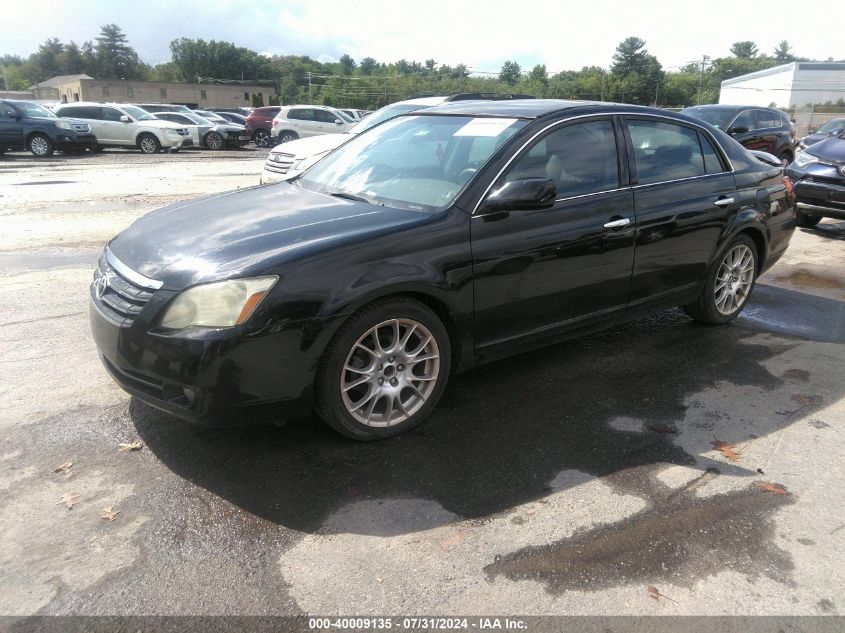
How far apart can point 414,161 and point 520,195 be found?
0.88 metres

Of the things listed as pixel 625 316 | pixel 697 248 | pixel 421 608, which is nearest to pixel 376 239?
pixel 421 608

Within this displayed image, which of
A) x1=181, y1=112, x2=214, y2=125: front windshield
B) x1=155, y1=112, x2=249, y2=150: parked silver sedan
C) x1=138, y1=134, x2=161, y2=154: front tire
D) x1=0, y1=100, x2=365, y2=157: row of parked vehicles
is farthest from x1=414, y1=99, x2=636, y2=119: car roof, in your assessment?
x1=181, y1=112, x2=214, y2=125: front windshield

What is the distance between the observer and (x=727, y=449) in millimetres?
3559

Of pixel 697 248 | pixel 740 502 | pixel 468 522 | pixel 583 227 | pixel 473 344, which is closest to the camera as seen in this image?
pixel 468 522

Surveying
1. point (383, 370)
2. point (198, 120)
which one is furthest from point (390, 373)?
point (198, 120)

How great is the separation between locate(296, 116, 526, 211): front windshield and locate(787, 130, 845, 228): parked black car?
22.9 ft

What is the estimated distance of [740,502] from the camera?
3082mm

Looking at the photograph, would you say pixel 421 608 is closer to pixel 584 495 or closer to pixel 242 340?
pixel 584 495

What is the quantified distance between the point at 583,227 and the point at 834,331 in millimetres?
2919

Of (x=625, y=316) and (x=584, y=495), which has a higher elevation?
(x=625, y=316)

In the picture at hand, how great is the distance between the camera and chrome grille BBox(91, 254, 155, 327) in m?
3.14

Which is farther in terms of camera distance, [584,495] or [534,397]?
[534,397]

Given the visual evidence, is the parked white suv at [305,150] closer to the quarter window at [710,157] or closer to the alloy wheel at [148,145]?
the quarter window at [710,157]

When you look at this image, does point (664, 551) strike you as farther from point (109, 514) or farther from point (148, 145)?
point (148, 145)
